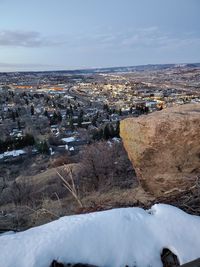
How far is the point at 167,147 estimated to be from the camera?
255 inches

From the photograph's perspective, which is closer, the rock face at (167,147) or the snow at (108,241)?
the snow at (108,241)

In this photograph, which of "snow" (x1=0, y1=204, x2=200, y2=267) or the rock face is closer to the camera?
"snow" (x1=0, y1=204, x2=200, y2=267)

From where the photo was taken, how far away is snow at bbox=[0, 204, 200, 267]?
9.72 ft

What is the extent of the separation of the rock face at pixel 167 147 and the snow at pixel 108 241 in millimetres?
2625

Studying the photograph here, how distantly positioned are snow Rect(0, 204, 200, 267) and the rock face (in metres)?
2.63

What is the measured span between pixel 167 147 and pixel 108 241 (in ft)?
12.0

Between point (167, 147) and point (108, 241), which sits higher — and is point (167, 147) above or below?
below

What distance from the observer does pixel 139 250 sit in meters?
3.02

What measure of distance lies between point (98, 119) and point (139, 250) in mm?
69711

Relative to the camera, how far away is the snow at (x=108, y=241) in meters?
2.96

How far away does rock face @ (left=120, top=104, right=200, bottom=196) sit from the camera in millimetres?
6230

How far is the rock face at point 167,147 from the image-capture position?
623 cm

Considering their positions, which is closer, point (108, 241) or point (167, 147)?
point (108, 241)

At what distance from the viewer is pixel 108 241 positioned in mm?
3074
